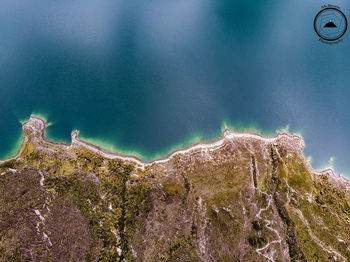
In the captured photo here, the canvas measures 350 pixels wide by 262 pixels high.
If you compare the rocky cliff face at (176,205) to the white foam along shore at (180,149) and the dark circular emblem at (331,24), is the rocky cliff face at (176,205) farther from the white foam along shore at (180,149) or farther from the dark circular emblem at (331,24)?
the dark circular emblem at (331,24)

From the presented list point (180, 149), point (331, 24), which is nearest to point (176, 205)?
point (180, 149)

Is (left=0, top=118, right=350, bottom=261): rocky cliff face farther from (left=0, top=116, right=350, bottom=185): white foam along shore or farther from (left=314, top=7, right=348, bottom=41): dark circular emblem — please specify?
(left=314, top=7, right=348, bottom=41): dark circular emblem

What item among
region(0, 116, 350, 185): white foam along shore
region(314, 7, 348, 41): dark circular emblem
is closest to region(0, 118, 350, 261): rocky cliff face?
region(0, 116, 350, 185): white foam along shore

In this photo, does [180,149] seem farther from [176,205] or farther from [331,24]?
[331,24]

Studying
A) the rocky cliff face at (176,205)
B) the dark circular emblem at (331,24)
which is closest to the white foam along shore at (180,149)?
the rocky cliff face at (176,205)

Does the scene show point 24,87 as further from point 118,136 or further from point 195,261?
point 195,261
